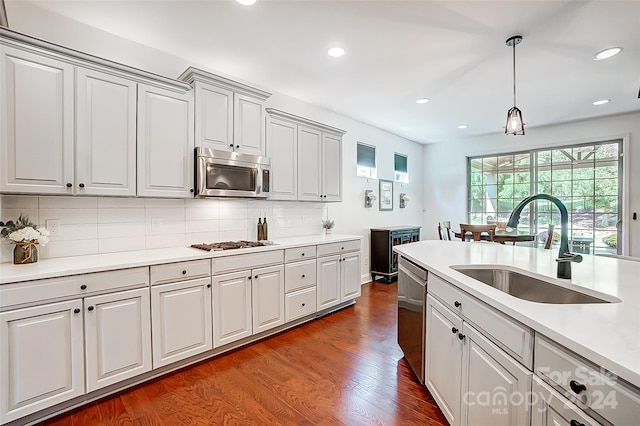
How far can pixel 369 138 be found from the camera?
17.5 feet

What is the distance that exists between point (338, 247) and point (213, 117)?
203 centimetres

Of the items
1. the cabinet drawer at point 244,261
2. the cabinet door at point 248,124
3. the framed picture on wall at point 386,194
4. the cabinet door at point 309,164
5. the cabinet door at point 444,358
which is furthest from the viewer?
the framed picture on wall at point 386,194

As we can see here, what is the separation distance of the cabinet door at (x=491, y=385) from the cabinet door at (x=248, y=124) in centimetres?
250

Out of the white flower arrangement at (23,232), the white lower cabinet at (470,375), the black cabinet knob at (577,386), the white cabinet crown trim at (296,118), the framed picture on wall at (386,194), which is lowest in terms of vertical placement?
the white lower cabinet at (470,375)

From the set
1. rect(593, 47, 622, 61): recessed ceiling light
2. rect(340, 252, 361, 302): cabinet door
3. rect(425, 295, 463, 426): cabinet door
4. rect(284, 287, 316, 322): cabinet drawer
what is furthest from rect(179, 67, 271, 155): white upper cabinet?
rect(593, 47, 622, 61): recessed ceiling light

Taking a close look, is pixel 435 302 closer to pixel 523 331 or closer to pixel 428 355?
pixel 428 355

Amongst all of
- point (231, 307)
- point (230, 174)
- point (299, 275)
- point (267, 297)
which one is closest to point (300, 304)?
point (299, 275)

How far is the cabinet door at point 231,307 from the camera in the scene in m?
2.55

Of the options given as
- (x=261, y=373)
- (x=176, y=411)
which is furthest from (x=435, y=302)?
(x=176, y=411)

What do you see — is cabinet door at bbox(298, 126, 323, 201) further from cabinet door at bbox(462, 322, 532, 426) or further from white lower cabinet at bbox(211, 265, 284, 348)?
cabinet door at bbox(462, 322, 532, 426)

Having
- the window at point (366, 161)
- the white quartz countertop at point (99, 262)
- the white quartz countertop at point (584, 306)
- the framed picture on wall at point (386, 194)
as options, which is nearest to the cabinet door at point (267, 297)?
the white quartz countertop at point (99, 262)

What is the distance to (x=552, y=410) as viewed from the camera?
3.10 feet

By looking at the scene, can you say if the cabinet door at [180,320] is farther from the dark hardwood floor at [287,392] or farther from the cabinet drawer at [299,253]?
the cabinet drawer at [299,253]

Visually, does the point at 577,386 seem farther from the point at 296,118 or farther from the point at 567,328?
the point at 296,118
